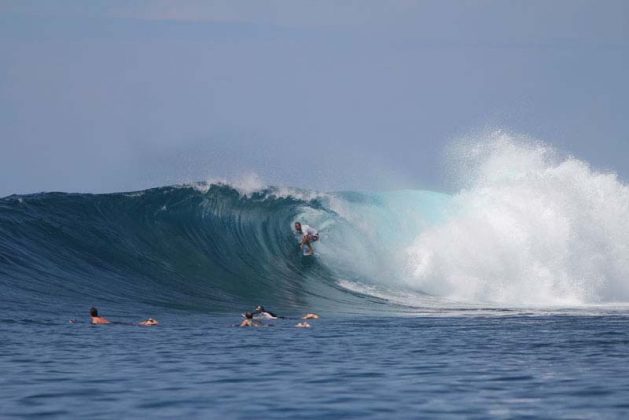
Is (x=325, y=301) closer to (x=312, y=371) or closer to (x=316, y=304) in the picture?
(x=316, y=304)

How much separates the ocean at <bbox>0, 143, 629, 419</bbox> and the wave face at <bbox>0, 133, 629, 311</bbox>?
75mm

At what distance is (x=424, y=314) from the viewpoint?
21.2m

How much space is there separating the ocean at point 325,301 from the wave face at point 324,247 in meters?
0.08

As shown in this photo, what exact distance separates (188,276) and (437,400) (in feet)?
53.0

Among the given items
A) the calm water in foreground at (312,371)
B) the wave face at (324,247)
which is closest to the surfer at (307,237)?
the wave face at (324,247)

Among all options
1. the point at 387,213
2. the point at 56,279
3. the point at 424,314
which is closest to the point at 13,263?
the point at 56,279

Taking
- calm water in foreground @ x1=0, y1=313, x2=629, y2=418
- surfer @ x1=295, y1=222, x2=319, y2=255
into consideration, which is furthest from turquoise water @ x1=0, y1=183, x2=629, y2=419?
surfer @ x1=295, y1=222, x2=319, y2=255

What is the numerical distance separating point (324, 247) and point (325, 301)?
20.6 feet

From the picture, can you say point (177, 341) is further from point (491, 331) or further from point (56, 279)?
point (56, 279)

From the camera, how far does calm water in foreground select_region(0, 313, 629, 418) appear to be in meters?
9.18

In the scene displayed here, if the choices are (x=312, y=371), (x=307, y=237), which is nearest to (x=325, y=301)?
(x=307, y=237)

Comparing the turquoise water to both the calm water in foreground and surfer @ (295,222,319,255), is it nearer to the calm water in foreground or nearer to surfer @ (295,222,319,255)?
the calm water in foreground

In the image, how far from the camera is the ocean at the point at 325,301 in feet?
32.4

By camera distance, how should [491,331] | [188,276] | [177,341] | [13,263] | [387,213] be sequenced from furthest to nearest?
[387,213] < [188,276] < [13,263] < [491,331] < [177,341]
